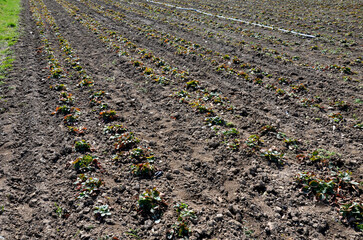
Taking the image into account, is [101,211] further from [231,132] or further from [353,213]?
[353,213]

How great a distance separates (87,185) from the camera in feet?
15.6

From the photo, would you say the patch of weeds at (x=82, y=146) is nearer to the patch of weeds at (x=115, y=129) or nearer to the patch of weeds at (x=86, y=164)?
the patch of weeds at (x=86, y=164)

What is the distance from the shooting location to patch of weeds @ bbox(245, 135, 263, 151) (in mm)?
5582

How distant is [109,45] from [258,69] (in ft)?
26.4

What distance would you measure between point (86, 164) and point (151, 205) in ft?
6.14

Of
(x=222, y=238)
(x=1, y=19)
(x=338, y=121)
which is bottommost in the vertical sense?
(x=222, y=238)

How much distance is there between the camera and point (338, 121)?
6.53 meters

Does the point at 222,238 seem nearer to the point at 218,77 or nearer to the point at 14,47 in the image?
the point at 218,77

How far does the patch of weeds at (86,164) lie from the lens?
516 centimetres

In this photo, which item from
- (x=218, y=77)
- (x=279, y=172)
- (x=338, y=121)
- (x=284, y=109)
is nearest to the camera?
(x=279, y=172)

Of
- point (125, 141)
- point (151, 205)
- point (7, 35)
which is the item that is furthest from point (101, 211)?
point (7, 35)

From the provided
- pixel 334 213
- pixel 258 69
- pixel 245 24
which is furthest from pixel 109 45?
pixel 334 213

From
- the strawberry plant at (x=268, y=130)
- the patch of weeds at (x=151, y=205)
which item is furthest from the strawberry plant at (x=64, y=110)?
the strawberry plant at (x=268, y=130)

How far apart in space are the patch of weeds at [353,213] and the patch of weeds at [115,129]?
4907 mm
